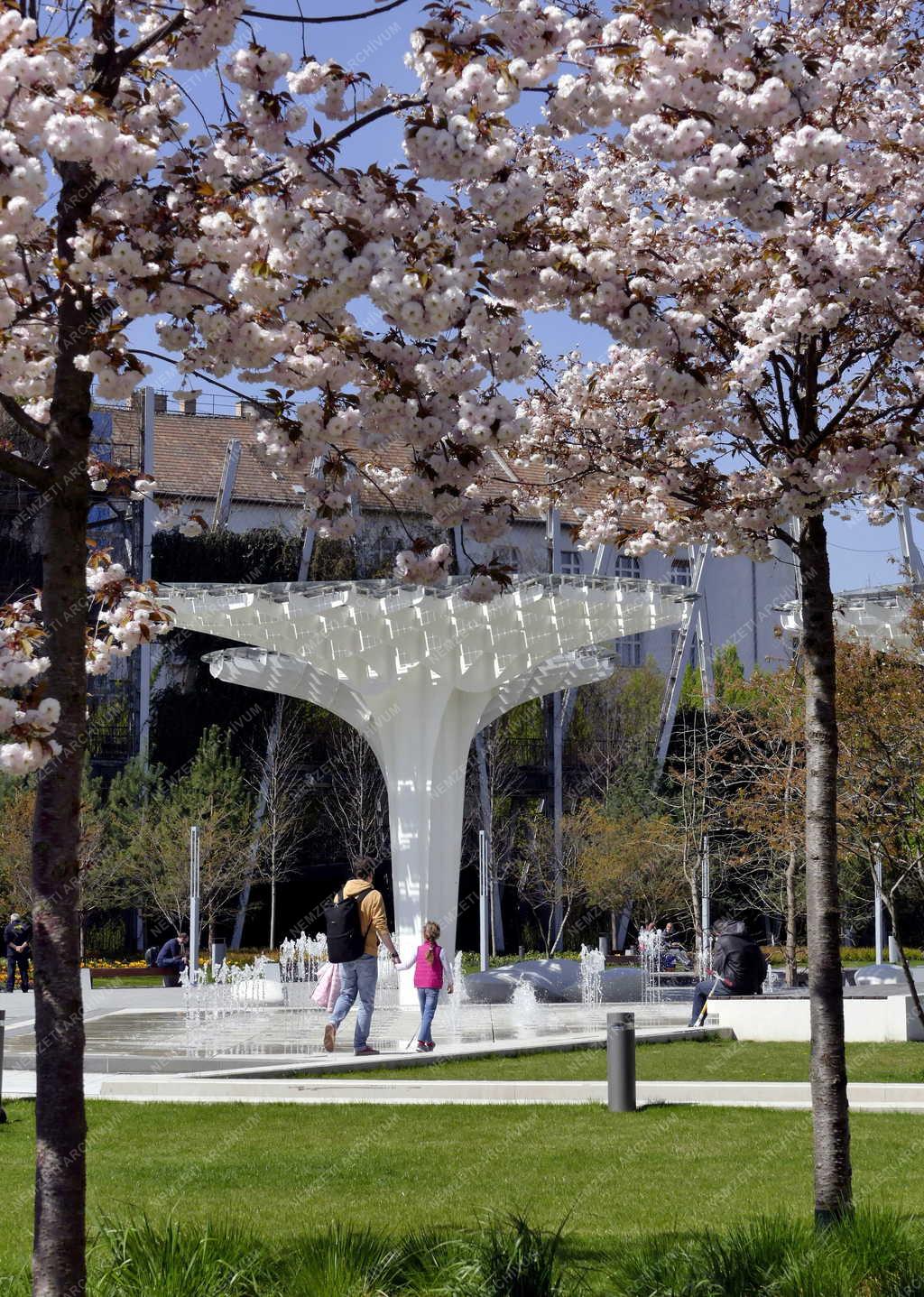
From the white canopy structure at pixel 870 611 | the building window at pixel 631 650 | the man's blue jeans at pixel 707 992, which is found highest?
the building window at pixel 631 650

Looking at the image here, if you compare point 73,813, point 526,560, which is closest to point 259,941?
point 526,560

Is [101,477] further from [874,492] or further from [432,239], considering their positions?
[874,492]

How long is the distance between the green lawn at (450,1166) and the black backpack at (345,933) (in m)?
2.54

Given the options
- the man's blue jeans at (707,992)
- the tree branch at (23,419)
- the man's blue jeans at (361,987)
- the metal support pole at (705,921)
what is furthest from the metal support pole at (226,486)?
the tree branch at (23,419)

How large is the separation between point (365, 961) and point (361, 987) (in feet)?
1.32

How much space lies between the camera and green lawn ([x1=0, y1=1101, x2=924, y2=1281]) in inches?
332

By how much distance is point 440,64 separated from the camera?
222 inches

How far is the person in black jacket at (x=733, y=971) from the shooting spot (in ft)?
66.5

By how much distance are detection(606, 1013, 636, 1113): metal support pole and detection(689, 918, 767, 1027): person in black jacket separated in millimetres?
7926

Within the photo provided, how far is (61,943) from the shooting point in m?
5.48

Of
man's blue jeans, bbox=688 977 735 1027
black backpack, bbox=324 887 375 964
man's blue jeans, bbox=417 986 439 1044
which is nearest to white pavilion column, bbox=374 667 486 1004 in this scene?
man's blue jeans, bbox=688 977 735 1027

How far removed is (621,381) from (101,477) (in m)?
3.53

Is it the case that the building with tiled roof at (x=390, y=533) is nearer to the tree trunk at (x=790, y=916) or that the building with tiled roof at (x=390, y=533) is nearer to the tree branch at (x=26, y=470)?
the tree trunk at (x=790, y=916)

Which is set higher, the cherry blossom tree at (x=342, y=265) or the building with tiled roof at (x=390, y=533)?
the building with tiled roof at (x=390, y=533)
